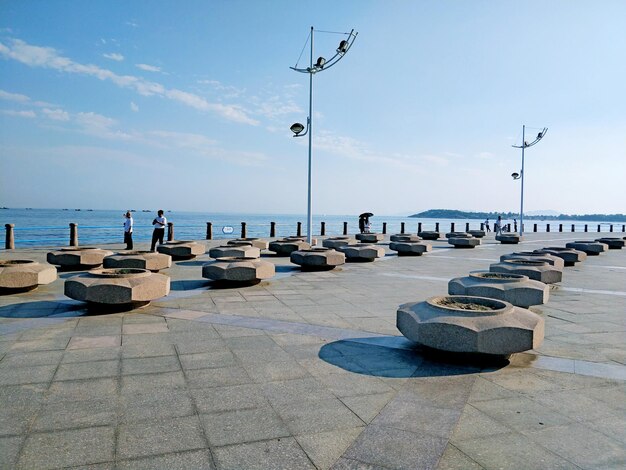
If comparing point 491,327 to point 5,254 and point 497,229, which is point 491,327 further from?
point 497,229

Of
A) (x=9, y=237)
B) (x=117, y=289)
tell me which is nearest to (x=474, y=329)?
(x=117, y=289)

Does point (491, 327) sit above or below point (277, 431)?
above

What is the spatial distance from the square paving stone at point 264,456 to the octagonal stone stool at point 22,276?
24.3 ft

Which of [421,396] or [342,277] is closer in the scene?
[421,396]

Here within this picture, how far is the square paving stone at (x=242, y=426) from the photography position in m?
3.34

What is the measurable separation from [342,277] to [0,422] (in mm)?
9278

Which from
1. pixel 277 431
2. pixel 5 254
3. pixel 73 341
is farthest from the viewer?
pixel 5 254

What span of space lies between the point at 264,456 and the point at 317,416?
0.73 metres

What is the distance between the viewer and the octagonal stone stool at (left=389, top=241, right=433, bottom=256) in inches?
751

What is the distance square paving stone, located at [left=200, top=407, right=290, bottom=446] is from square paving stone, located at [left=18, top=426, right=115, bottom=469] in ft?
2.26

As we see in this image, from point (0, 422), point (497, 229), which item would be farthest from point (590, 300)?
point (497, 229)

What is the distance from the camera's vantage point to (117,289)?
728 centimetres

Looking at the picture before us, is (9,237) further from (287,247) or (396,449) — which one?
(396,449)

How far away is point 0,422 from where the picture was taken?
11.6ft
